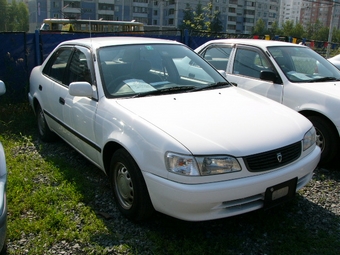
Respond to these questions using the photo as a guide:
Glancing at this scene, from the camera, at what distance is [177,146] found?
266 centimetres

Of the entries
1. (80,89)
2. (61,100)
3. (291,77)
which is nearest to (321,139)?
(291,77)

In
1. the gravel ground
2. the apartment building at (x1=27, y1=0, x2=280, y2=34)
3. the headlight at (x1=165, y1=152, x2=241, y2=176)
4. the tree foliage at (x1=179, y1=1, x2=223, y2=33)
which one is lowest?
the gravel ground

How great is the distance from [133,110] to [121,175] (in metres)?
0.61

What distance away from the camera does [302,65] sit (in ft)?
17.7

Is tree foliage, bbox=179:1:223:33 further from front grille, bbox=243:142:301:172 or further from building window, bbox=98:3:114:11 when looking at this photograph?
front grille, bbox=243:142:301:172

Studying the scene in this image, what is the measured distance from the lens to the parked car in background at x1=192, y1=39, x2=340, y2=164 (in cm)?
448

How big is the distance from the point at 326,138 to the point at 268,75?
47.2 inches

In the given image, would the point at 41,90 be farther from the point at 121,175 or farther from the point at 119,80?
the point at 121,175

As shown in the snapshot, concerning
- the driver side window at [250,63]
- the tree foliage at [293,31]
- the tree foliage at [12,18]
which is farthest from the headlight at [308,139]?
the tree foliage at [12,18]

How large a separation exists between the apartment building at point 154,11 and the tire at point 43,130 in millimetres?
55989

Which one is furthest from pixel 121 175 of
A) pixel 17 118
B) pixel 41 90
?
pixel 17 118

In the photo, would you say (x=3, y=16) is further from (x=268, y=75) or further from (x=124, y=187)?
(x=124, y=187)

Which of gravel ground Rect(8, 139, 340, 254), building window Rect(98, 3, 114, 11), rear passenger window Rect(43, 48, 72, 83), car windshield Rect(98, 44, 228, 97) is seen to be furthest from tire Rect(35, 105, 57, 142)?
building window Rect(98, 3, 114, 11)

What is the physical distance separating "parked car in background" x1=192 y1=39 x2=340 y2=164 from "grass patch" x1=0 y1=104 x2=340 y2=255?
1.16 metres
